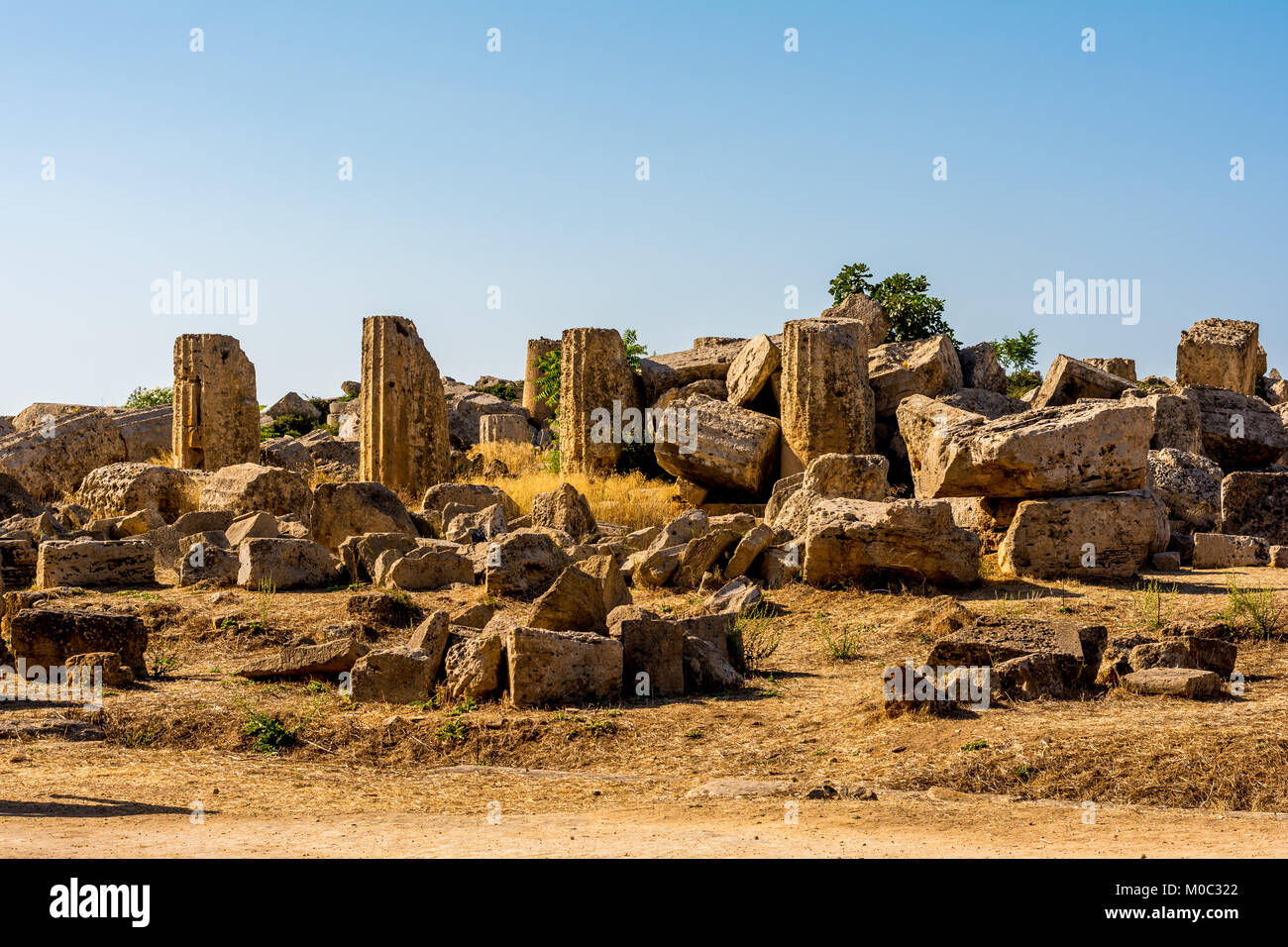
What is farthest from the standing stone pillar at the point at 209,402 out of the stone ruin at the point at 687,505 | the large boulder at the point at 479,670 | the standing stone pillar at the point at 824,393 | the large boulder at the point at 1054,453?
the large boulder at the point at 479,670

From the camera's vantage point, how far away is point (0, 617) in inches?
398

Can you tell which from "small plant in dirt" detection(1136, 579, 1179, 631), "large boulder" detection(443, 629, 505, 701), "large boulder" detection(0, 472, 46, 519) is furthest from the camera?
"large boulder" detection(0, 472, 46, 519)

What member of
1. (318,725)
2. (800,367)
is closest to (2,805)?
(318,725)

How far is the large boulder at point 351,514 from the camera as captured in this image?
15.2m

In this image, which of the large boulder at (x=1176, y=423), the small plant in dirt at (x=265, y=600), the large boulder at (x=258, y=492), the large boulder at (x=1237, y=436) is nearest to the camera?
the small plant in dirt at (x=265, y=600)

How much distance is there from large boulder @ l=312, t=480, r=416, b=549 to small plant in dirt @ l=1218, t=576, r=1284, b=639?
8500mm

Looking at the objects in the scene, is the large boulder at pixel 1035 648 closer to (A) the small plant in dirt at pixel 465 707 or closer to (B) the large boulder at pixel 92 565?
(A) the small plant in dirt at pixel 465 707

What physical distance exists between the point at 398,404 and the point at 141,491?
12.5 ft

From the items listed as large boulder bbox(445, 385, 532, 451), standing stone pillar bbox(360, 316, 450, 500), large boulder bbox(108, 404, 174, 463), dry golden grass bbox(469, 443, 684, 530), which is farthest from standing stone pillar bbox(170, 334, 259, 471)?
large boulder bbox(445, 385, 532, 451)

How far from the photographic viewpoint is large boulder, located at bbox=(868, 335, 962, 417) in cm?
1923

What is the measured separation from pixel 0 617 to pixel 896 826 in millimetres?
7235

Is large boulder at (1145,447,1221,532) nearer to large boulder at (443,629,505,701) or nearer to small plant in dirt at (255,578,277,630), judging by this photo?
large boulder at (443,629,505,701)

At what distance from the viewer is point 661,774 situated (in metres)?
7.33

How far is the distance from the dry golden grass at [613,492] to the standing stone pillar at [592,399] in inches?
16.3
